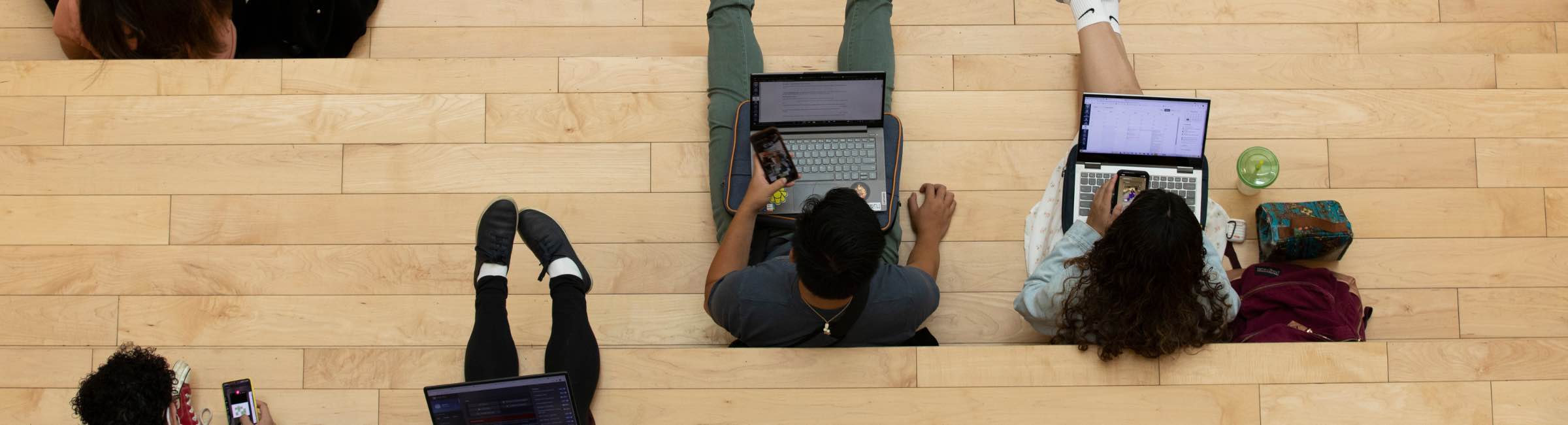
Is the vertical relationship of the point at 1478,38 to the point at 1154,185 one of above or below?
above

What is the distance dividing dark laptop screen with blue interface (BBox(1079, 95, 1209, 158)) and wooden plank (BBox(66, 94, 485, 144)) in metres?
1.45

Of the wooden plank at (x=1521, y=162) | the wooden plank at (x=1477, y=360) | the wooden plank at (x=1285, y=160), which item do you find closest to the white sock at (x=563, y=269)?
the wooden plank at (x=1285, y=160)

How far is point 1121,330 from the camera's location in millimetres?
1986

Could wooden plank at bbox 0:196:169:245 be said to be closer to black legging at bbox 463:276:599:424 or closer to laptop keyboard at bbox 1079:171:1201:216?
black legging at bbox 463:276:599:424

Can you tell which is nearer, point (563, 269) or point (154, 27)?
point (563, 269)

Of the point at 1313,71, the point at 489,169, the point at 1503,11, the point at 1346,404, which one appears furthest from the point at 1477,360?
the point at 489,169

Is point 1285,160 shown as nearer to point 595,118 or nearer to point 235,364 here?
point 595,118

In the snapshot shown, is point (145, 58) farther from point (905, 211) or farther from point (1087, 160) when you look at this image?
point (1087, 160)

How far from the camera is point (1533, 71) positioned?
100.0 inches

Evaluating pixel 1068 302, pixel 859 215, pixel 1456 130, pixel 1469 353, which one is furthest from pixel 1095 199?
pixel 1456 130

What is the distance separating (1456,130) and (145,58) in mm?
3317

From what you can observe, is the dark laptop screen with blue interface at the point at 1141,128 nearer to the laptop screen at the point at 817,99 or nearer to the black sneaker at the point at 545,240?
the laptop screen at the point at 817,99

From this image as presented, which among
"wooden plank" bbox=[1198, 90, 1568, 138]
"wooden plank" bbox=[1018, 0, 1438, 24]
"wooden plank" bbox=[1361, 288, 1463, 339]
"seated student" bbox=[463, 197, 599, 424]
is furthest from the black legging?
"wooden plank" bbox=[1361, 288, 1463, 339]

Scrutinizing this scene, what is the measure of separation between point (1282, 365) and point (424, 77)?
2.07 metres
